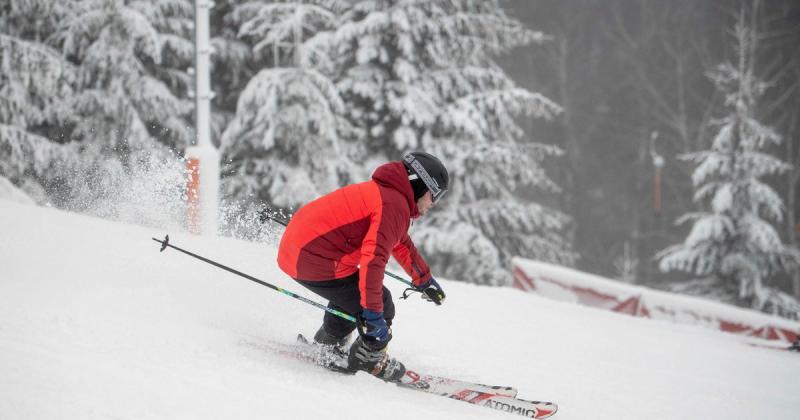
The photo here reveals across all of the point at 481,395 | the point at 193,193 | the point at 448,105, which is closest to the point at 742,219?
the point at 448,105

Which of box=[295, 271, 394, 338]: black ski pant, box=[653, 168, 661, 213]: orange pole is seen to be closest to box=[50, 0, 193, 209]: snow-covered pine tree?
box=[295, 271, 394, 338]: black ski pant

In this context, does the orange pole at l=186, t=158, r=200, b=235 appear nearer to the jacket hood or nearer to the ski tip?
the jacket hood

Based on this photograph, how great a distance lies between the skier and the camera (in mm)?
3811

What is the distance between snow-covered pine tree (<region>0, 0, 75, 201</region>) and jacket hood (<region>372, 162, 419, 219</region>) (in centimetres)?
1078

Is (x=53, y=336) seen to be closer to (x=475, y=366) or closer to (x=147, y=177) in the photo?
(x=475, y=366)

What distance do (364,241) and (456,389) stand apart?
1.27 metres

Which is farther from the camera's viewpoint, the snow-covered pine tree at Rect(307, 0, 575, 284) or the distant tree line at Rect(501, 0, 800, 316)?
the distant tree line at Rect(501, 0, 800, 316)

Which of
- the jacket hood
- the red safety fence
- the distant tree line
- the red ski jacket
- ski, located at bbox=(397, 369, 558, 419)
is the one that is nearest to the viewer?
the red ski jacket

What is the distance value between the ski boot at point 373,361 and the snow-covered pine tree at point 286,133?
32.0ft

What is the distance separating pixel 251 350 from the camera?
4219 millimetres

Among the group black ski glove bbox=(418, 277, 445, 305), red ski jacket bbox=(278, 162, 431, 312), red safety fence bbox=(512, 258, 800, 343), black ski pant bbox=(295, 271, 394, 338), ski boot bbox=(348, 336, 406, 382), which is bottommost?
red safety fence bbox=(512, 258, 800, 343)

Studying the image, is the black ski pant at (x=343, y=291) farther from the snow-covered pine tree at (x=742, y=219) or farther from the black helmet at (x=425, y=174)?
the snow-covered pine tree at (x=742, y=219)

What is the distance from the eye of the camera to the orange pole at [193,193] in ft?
26.9

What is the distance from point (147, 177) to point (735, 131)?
13.0 metres
